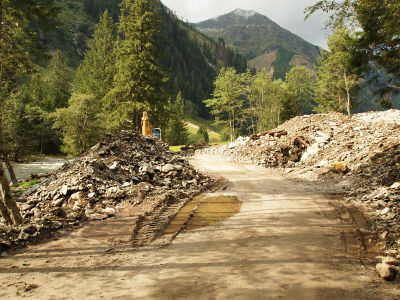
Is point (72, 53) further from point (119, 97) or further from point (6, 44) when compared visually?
point (6, 44)

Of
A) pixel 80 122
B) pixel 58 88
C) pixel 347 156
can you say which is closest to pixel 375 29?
pixel 347 156

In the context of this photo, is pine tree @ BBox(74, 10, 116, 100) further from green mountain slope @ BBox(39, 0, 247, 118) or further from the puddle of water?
green mountain slope @ BBox(39, 0, 247, 118)

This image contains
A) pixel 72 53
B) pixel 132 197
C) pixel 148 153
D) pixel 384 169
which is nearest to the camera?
pixel 132 197

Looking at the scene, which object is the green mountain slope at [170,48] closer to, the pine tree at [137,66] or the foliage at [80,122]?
the foliage at [80,122]

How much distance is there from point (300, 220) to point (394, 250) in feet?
6.76

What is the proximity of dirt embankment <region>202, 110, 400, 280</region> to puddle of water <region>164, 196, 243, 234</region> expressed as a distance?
138 inches

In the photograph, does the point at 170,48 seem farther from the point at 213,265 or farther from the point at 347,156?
the point at 213,265

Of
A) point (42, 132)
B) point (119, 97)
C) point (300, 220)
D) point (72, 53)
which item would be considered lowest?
point (300, 220)

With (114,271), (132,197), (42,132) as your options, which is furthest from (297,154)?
(42,132)

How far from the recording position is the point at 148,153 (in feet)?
39.1

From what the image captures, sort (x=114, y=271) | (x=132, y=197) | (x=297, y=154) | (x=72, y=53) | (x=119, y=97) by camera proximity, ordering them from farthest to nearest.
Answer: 1. (x=72, y=53)
2. (x=119, y=97)
3. (x=297, y=154)
4. (x=132, y=197)
5. (x=114, y=271)

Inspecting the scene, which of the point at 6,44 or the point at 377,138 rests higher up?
the point at 6,44

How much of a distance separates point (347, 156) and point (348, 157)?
18 cm

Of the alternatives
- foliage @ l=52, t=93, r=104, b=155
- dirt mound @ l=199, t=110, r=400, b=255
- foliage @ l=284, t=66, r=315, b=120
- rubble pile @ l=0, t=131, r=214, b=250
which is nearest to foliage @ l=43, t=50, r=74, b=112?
foliage @ l=52, t=93, r=104, b=155
